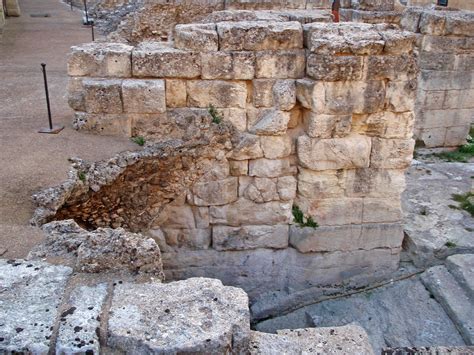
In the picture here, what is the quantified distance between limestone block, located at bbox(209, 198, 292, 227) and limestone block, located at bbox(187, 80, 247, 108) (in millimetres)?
1220

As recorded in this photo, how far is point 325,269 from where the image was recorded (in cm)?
620

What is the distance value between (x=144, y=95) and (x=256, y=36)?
1417 millimetres

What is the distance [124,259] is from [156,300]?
0.49 m

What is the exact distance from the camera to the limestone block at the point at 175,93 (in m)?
5.51

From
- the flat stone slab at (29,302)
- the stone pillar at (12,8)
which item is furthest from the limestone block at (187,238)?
the stone pillar at (12,8)

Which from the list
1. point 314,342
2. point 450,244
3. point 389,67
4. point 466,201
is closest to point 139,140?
point 389,67

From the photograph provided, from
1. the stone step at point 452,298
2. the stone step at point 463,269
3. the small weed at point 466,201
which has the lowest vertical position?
the stone step at point 452,298

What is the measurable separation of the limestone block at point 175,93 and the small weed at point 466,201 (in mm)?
4581

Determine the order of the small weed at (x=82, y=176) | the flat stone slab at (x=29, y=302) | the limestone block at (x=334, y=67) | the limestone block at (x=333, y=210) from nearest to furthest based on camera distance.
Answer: the flat stone slab at (x=29, y=302) < the small weed at (x=82, y=176) < the limestone block at (x=334, y=67) < the limestone block at (x=333, y=210)

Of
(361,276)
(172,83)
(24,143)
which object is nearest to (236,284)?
(361,276)

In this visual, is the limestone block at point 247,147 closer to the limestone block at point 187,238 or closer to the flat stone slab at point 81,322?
the limestone block at point 187,238

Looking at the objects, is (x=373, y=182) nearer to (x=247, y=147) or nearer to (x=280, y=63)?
(x=247, y=147)

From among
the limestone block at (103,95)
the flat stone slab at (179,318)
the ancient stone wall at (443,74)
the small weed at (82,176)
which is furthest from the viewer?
the ancient stone wall at (443,74)

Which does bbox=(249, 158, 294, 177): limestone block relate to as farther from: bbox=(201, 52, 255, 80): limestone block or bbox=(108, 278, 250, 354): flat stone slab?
bbox=(108, 278, 250, 354): flat stone slab
